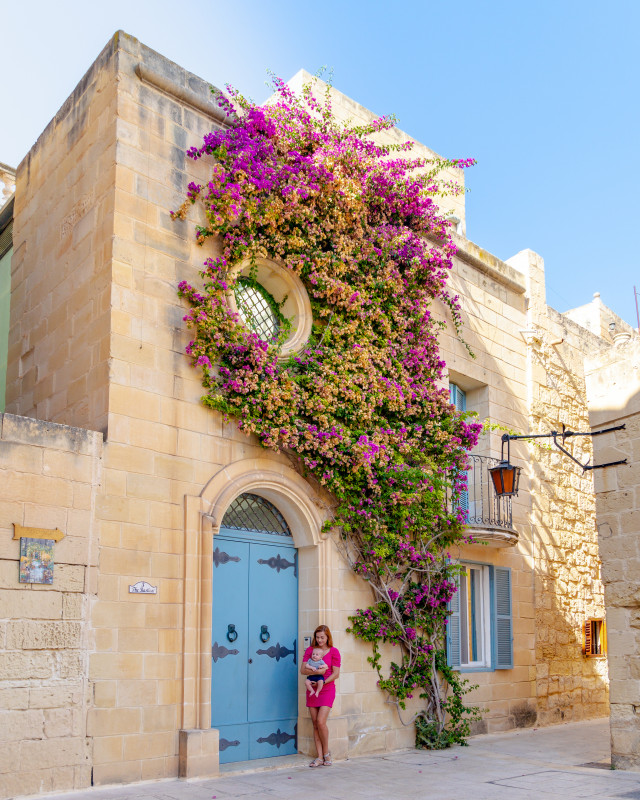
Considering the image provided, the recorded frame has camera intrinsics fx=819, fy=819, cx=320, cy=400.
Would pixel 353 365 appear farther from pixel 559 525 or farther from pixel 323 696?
pixel 559 525

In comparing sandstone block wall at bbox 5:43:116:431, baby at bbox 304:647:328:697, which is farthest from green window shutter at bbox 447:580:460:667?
sandstone block wall at bbox 5:43:116:431

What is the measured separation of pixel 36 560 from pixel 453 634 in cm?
589

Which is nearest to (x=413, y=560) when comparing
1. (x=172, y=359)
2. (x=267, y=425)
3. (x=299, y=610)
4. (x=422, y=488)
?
(x=422, y=488)

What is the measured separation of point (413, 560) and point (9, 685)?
483 centimetres

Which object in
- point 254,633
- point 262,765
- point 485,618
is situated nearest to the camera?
point 262,765

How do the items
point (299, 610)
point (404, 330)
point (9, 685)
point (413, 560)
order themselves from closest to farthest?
point (9, 685) < point (299, 610) < point (413, 560) < point (404, 330)

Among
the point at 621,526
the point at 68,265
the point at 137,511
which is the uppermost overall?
the point at 68,265

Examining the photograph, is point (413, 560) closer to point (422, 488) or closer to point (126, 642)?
point (422, 488)

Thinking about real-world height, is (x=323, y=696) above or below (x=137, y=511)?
below

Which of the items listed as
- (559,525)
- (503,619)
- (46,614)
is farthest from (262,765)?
(559,525)

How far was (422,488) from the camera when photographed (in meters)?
9.41

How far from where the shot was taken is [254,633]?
8.41m

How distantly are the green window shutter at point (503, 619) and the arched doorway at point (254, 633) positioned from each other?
3.66m

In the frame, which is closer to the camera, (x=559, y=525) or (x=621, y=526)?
(x=621, y=526)
